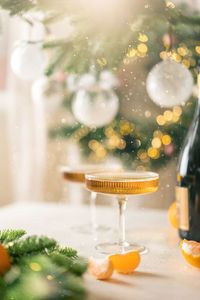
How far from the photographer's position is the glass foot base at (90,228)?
0.90m

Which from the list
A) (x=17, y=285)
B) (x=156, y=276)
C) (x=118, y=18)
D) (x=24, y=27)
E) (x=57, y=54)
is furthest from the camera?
(x=24, y=27)

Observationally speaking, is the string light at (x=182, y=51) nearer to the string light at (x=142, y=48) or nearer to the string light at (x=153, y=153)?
the string light at (x=142, y=48)

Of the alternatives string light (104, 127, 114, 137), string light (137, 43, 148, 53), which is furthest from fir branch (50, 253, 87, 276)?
string light (104, 127, 114, 137)

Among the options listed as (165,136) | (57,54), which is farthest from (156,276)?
(165,136)

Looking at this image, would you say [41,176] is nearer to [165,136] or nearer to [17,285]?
[165,136]

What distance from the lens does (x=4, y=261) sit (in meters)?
0.49

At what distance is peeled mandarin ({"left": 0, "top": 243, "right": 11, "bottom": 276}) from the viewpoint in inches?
19.2

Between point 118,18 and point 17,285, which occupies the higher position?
point 118,18

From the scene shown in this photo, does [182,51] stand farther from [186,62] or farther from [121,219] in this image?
[121,219]

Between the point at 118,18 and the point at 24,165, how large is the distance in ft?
5.63

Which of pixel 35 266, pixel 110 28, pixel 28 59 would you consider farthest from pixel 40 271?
pixel 28 59

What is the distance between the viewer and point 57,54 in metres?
1.02

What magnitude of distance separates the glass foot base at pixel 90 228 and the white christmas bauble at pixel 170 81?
1.14ft

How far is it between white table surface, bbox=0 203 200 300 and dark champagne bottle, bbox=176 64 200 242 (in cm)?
4
